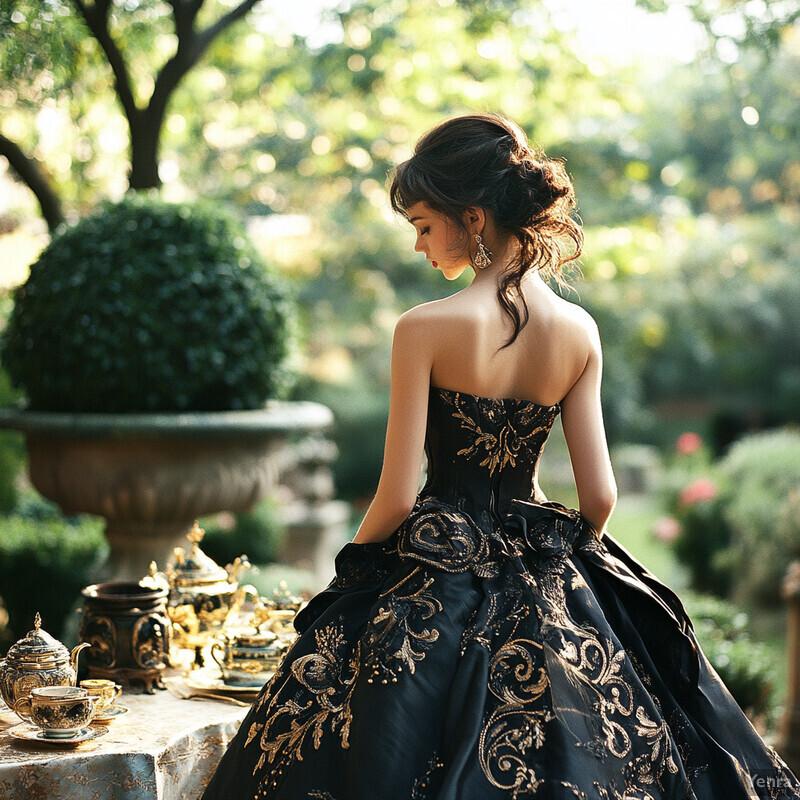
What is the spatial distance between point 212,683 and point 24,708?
563 millimetres

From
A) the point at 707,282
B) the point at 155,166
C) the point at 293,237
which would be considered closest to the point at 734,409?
the point at 707,282

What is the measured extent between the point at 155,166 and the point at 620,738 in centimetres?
432

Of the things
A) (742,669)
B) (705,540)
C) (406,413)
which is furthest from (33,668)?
(705,540)

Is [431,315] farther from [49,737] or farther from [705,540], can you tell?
[705,540]

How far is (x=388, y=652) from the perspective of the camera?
1953 millimetres

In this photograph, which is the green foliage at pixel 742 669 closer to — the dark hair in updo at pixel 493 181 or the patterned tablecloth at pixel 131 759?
the patterned tablecloth at pixel 131 759

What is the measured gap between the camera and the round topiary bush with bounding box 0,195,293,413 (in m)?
4.00

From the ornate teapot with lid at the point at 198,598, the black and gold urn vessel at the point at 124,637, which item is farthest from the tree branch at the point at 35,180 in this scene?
the black and gold urn vessel at the point at 124,637

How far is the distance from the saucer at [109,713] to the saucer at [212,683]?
0.84 ft

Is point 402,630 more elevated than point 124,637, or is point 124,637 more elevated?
point 402,630

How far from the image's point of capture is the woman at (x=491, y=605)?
1.87 meters

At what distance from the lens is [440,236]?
7.25ft

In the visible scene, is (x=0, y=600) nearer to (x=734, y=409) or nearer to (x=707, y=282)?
(x=707, y=282)

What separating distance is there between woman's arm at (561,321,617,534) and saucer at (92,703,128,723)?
1.27 metres
